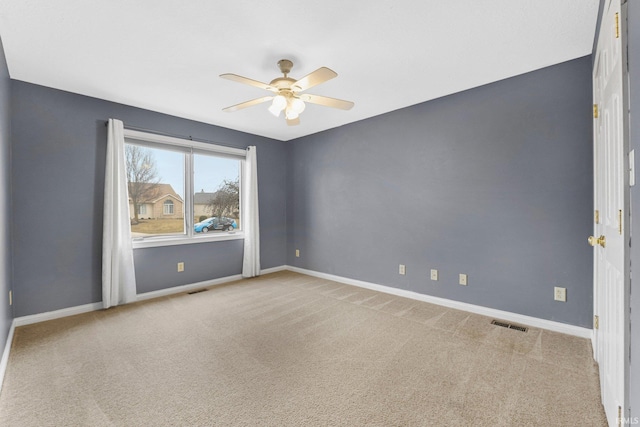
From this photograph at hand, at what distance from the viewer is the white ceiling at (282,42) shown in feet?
6.13

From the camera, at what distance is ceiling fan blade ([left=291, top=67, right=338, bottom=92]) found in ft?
6.64

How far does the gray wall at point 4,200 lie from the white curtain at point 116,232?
76 cm

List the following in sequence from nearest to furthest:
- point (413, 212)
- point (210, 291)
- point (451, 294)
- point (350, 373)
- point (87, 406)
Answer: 1. point (87, 406)
2. point (350, 373)
3. point (451, 294)
4. point (413, 212)
5. point (210, 291)

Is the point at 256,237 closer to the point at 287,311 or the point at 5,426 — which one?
the point at 287,311

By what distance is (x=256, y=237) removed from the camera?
470 cm

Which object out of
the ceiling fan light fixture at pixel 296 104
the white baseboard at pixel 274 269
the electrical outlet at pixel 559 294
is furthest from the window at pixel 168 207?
the electrical outlet at pixel 559 294

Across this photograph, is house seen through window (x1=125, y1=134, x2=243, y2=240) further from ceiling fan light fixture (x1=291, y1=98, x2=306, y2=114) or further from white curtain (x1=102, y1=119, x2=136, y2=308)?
ceiling fan light fixture (x1=291, y1=98, x2=306, y2=114)

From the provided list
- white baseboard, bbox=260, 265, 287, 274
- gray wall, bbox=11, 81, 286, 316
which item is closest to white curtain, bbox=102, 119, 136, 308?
gray wall, bbox=11, 81, 286, 316

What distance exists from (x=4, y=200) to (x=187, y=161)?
1981 mm

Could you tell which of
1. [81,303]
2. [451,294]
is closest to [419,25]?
[451,294]

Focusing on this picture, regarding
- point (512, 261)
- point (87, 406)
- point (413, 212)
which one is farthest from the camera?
point (413, 212)

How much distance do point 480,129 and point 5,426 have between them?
4208 mm

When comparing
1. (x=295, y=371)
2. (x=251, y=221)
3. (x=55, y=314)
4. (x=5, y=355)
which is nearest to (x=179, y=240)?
(x=251, y=221)

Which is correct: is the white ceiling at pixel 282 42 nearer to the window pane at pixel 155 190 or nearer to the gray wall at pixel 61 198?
the gray wall at pixel 61 198
